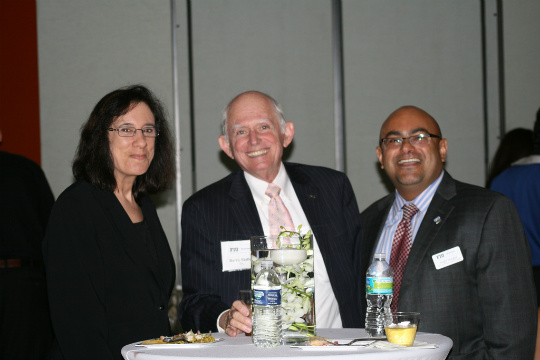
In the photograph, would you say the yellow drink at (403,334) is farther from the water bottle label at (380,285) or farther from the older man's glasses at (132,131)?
the older man's glasses at (132,131)

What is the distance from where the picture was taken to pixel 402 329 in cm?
205

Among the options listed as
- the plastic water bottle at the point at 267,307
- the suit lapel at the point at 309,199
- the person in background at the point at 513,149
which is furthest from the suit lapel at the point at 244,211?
the person in background at the point at 513,149

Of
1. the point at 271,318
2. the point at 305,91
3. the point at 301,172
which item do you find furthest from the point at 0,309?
the point at 305,91

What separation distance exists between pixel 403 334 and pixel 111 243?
1.41 metres

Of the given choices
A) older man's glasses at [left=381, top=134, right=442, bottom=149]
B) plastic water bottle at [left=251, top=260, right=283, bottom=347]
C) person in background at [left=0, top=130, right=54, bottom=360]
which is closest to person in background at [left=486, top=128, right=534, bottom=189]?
older man's glasses at [left=381, top=134, right=442, bottom=149]

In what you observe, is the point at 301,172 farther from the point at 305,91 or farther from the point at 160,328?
the point at 305,91

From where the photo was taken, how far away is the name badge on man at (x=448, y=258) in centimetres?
284

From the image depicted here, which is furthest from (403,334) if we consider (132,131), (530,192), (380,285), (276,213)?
(530,192)

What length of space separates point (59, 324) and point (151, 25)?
394 cm

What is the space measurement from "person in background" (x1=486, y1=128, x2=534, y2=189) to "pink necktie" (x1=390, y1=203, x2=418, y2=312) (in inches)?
71.6

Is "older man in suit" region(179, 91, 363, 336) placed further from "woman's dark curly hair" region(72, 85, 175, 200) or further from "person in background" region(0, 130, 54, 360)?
"person in background" region(0, 130, 54, 360)

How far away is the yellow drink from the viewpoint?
6.73 ft

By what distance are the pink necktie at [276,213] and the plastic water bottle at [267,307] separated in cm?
95

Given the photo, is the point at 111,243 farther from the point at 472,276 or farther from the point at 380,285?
the point at 472,276
